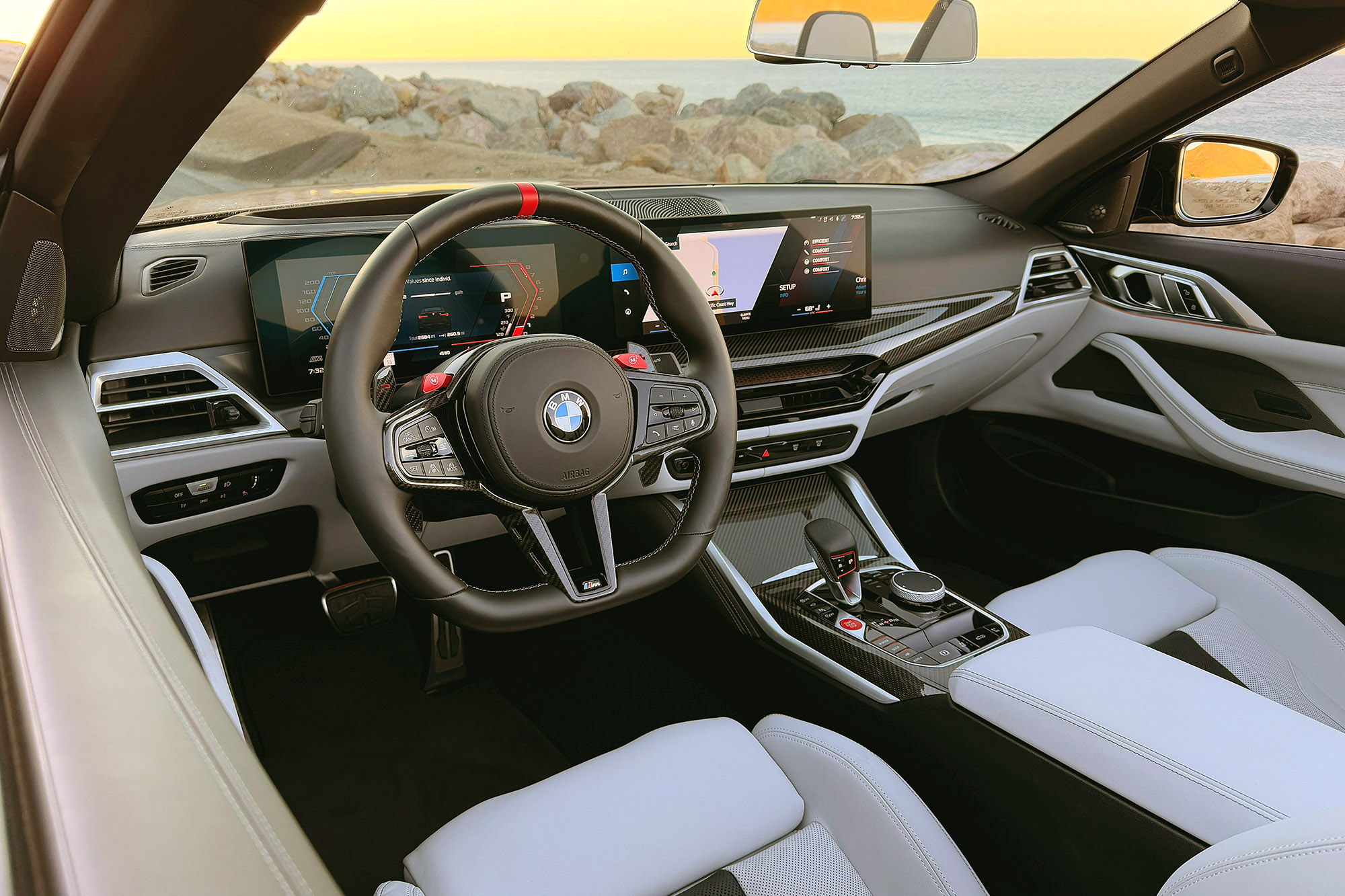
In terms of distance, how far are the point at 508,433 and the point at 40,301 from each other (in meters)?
0.69

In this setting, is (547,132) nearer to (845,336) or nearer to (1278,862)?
(845,336)

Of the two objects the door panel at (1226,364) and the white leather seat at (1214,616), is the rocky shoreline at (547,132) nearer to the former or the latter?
the door panel at (1226,364)

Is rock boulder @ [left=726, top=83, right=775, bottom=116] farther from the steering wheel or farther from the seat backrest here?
the seat backrest

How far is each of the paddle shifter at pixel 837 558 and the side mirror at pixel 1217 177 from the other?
1.44 metres

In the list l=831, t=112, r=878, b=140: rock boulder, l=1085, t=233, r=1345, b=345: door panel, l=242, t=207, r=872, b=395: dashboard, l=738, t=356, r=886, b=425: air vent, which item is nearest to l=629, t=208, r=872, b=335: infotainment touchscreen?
l=242, t=207, r=872, b=395: dashboard

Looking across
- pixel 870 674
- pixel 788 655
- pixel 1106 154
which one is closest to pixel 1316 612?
pixel 870 674

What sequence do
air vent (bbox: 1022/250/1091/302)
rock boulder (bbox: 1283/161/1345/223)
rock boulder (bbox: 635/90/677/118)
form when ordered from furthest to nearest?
rock boulder (bbox: 635/90/677/118)
air vent (bbox: 1022/250/1091/302)
rock boulder (bbox: 1283/161/1345/223)

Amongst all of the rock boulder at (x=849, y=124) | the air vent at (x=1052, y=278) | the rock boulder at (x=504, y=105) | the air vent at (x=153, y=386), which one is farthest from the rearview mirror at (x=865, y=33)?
the rock boulder at (x=849, y=124)

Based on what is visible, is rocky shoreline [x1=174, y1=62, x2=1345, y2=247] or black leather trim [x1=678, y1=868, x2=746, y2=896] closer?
black leather trim [x1=678, y1=868, x2=746, y2=896]

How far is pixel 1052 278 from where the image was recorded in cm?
250

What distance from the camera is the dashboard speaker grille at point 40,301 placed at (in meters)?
1.14

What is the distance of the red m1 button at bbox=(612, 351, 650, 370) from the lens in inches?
52.8

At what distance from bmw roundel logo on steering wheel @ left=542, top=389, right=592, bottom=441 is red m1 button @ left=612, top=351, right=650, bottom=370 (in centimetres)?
17

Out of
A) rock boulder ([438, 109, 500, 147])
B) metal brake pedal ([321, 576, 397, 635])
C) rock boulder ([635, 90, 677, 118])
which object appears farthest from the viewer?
rock boulder ([635, 90, 677, 118])
